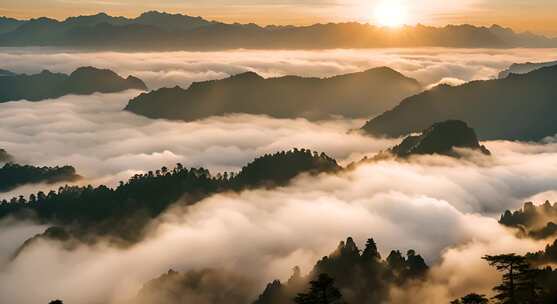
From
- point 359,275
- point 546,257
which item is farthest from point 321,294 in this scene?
point 546,257

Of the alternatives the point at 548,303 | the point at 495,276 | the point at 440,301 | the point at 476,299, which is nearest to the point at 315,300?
the point at 476,299

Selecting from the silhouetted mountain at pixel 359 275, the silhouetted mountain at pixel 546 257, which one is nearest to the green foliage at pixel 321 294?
the silhouetted mountain at pixel 359 275

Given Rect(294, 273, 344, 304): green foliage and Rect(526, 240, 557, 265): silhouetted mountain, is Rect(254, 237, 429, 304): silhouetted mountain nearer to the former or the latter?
Rect(526, 240, 557, 265): silhouetted mountain

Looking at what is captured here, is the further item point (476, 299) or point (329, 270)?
point (329, 270)

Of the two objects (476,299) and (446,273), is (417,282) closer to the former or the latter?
(446,273)

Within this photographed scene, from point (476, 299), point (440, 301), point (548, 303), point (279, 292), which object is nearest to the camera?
point (476, 299)

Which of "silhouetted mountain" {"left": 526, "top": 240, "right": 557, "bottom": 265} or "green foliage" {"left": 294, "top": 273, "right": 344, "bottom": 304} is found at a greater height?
"silhouetted mountain" {"left": 526, "top": 240, "right": 557, "bottom": 265}

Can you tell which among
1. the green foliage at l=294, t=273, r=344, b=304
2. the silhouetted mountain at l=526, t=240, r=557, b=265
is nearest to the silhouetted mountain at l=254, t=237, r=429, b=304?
the silhouetted mountain at l=526, t=240, r=557, b=265

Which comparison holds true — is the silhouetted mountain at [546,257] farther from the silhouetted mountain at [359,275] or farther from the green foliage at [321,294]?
the green foliage at [321,294]
